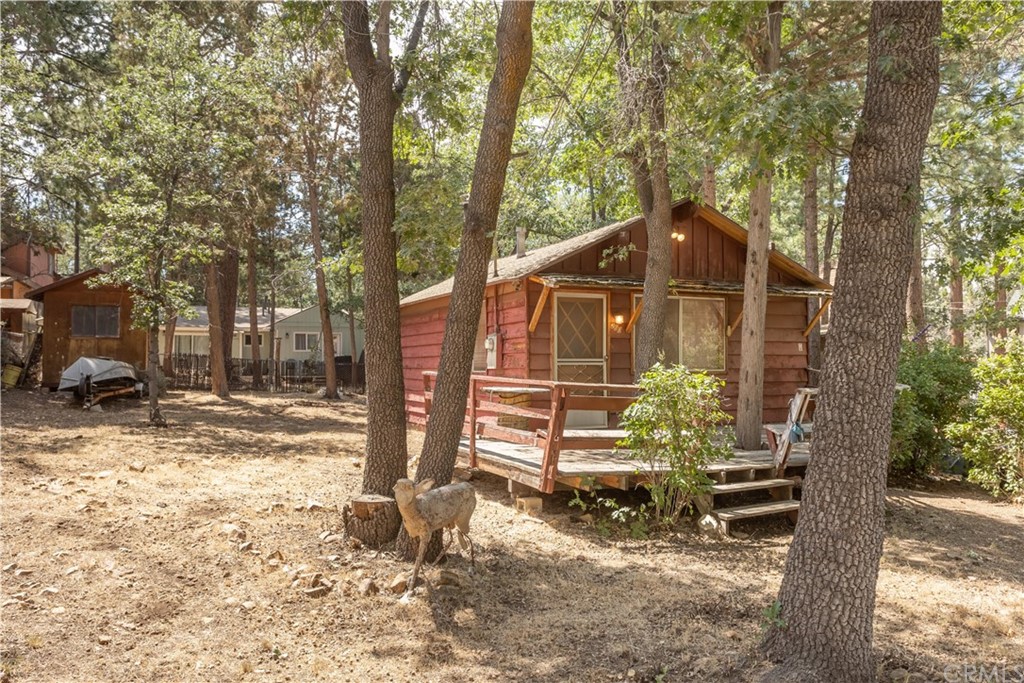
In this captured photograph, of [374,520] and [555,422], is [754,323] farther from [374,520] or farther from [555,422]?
[374,520]

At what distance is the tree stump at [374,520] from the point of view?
6.00m

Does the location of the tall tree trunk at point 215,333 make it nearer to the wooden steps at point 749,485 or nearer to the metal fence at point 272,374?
the metal fence at point 272,374

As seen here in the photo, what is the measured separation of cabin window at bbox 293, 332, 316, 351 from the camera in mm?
35875

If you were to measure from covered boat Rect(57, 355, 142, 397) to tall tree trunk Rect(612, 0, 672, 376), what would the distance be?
40.9 ft

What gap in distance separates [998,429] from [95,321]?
67.3ft

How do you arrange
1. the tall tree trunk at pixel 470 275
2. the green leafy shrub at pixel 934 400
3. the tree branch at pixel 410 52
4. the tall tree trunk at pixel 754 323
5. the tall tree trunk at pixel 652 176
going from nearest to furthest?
the tall tree trunk at pixel 470 275 → the tree branch at pixel 410 52 → the tall tree trunk at pixel 652 176 → the tall tree trunk at pixel 754 323 → the green leafy shrub at pixel 934 400

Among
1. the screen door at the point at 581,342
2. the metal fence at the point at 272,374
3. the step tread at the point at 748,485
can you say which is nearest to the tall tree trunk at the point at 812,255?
the step tread at the point at 748,485

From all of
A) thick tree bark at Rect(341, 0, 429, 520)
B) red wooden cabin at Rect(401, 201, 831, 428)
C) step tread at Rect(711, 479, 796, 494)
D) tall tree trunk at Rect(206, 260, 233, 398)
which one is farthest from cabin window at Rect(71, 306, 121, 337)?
step tread at Rect(711, 479, 796, 494)

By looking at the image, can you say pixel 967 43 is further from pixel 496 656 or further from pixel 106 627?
pixel 106 627

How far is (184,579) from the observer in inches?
201

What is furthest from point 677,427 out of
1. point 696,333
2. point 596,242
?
point 696,333

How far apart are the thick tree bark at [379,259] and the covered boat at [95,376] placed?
474 inches

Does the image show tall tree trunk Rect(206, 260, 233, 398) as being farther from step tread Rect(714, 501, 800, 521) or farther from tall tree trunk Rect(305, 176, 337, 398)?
step tread Rect(714, 501, 800, 521)

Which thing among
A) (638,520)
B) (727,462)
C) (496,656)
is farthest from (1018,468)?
(496,656)
